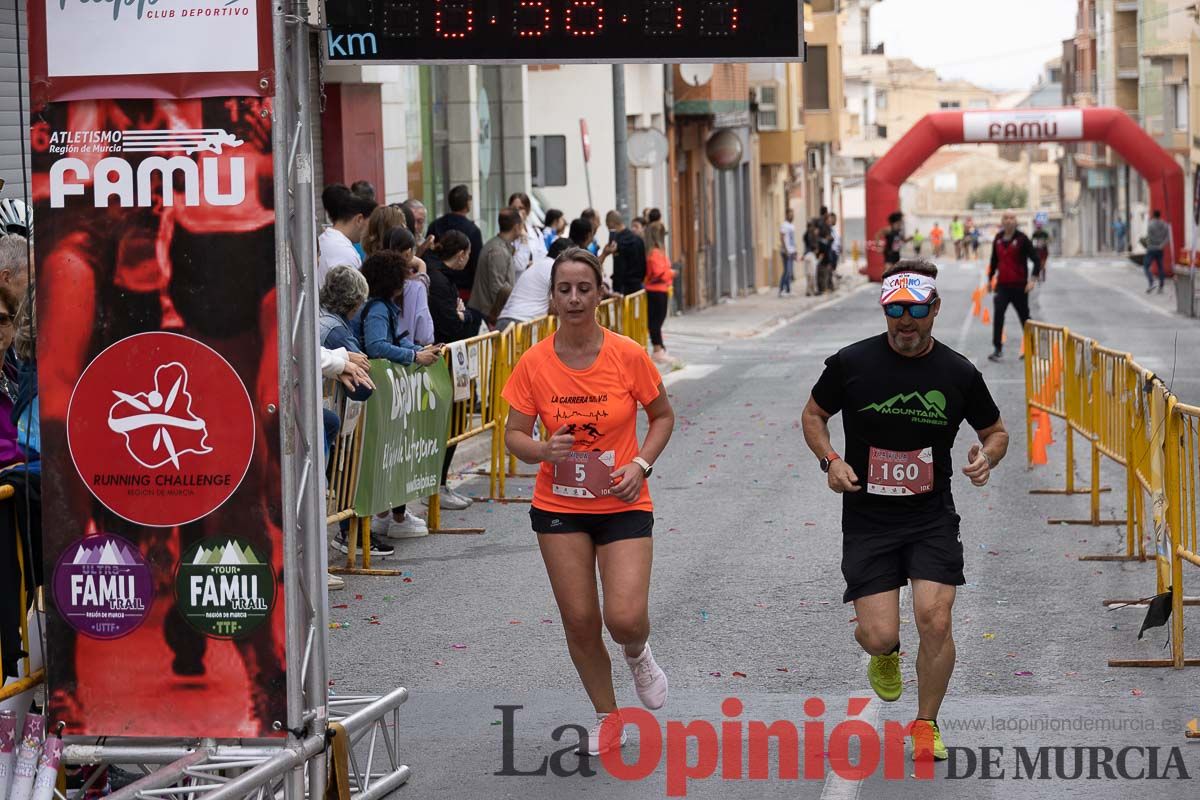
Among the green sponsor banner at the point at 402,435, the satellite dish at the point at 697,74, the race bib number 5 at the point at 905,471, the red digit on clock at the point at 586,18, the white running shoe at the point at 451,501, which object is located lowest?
the white running shoe at the point at 451,501

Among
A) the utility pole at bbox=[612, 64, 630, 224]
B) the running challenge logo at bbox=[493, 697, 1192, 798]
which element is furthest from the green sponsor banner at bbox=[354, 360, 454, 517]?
the utility pole at bbox=[612, 64, 630, 224]

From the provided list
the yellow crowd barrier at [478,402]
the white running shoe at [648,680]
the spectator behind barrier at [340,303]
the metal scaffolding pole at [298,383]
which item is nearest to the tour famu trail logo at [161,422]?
the metal scaffolding pole at [298,383]

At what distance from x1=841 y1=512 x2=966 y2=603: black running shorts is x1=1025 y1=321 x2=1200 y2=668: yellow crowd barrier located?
1659mm

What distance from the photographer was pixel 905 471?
6.90m

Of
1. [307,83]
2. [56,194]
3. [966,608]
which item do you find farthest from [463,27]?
[966,608]

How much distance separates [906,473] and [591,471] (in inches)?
46.2

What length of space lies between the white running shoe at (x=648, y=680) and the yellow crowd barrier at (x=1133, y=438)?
244 centimetres

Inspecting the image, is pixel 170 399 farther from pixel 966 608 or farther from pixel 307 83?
pixel 966 608

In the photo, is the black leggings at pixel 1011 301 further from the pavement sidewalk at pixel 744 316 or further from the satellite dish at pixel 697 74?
the satellite dish at pixel 697 74

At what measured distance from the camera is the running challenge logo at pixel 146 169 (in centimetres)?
575

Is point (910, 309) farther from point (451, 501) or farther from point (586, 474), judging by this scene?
point (451, 501)

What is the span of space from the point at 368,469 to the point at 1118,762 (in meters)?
5.38

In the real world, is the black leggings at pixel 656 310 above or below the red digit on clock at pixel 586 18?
below

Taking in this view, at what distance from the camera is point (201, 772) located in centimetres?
595
